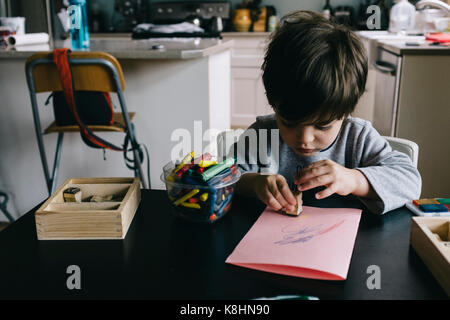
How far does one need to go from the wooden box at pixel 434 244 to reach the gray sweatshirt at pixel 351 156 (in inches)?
8.0

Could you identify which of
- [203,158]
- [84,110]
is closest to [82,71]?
[84,110]

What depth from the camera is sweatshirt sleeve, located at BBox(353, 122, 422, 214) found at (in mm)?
742

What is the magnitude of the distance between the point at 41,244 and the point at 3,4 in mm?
3911

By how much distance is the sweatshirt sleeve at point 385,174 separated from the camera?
2.43 feet

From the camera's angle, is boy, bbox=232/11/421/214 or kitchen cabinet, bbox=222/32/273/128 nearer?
boy, bbox=232/11/421/214

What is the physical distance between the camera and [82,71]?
5.33 feet

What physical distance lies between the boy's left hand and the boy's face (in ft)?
0.36

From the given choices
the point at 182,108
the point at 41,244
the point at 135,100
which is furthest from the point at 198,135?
the point at 41,244

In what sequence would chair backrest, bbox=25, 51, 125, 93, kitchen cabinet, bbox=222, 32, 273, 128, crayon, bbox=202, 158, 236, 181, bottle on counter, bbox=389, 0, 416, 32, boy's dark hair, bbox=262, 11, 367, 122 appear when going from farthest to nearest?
kitchen cabinet, bbox=222, 32, 273, 128 → bottle on counter, bbox=389, 0, 416, 32 → chair backrest, bbox=25, 51, 125, 93 → boy's dark hair, bbox=262, 11, 367, 122 → crayon, bbox=202, 158, 236, 181

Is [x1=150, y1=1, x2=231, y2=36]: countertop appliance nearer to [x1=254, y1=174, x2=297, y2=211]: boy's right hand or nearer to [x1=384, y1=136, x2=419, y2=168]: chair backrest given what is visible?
[x1=384, y1=136, x2=419, y2=168]: chair backrest

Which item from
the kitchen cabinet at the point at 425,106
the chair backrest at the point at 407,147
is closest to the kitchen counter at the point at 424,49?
the kitchen cabinet at the point at 425,106

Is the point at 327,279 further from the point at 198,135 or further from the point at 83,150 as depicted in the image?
the point at 83,150

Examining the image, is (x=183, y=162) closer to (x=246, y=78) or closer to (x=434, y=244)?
(x=434, y=244)

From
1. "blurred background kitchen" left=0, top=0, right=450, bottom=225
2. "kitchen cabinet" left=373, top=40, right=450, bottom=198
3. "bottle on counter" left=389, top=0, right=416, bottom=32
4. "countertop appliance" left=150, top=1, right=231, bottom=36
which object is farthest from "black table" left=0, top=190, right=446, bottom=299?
"countertop appliance" left=150, top=1, right=231, bottom=36
